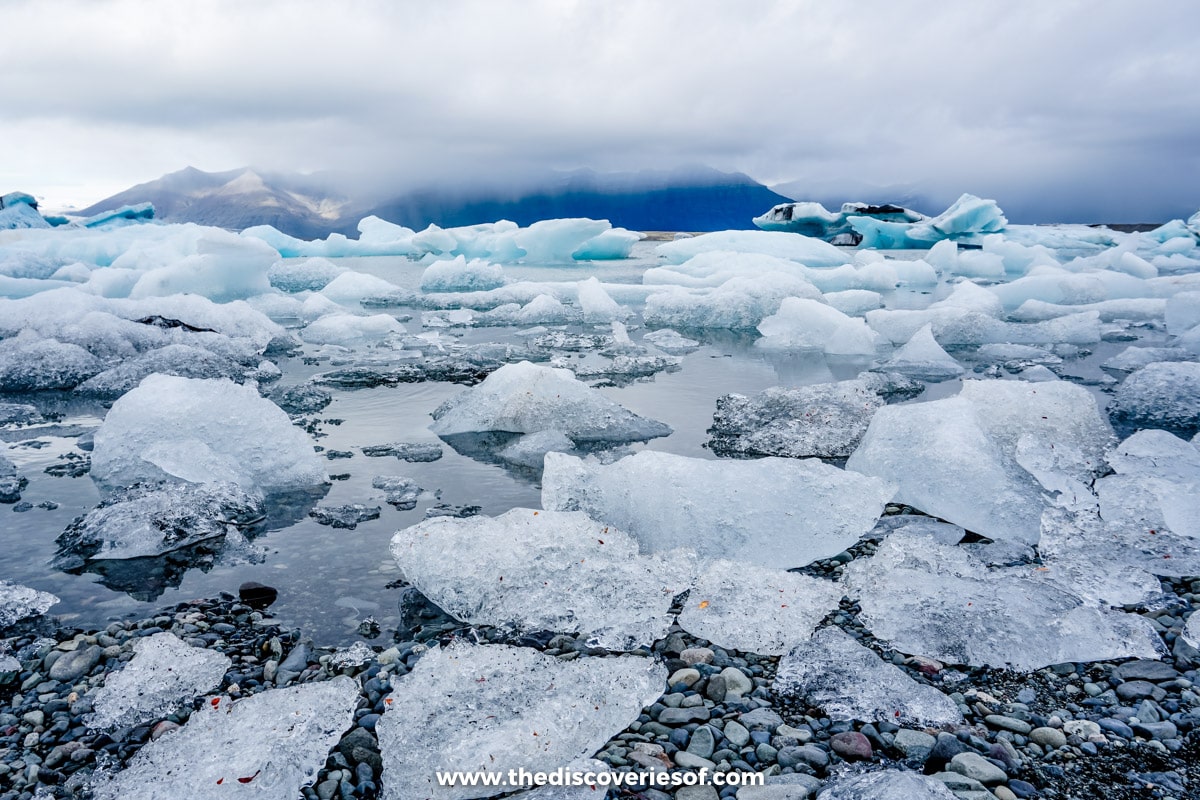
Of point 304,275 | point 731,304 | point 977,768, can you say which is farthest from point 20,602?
point 304,275

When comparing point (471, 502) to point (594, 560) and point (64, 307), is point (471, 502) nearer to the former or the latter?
point (594, 560)

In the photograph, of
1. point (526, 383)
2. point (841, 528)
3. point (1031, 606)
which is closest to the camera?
point (1031, 606)

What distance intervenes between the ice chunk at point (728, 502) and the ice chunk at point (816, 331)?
490cm

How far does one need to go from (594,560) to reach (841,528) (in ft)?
3.53

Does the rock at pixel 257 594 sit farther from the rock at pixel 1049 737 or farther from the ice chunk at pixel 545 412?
the rock at pixel 1049 737

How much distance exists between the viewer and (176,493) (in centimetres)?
346

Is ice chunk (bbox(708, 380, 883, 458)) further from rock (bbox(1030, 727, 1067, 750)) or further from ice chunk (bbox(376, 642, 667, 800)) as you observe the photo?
rock (bbox(1030, 727, 1067, 750))

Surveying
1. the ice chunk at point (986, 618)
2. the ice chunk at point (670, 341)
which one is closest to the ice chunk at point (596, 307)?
the ice chunk at point (670, 341)

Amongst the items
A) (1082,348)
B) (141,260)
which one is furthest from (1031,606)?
(141,260)

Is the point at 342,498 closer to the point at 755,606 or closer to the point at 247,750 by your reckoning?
the point at 247,750

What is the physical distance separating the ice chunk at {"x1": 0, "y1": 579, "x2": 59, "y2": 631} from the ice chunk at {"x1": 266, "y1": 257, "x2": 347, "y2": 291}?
1463 cm

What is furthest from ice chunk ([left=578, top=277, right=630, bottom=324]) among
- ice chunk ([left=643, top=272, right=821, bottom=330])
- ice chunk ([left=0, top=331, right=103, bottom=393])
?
ice chunk ([left=0, top=331, right=103, bottom=393])

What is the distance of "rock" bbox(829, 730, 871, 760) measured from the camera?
190 centimetres

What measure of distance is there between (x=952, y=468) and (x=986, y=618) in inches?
49.5
